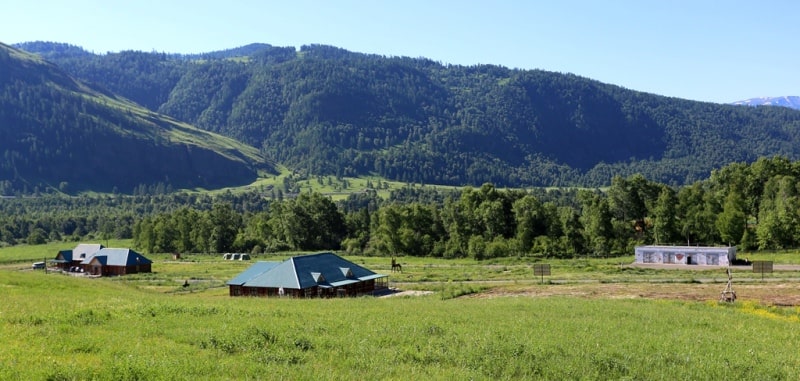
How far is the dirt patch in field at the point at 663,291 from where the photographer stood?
158 ft

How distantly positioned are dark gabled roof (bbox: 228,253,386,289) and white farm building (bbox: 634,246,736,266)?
157 ft

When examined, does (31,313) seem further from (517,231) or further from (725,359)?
(517,231)

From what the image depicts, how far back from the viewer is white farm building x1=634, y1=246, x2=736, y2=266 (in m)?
87.0

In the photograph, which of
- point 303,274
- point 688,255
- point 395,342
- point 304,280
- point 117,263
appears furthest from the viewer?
point 117,263

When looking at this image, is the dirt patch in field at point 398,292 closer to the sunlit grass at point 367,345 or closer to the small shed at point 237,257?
the sunlit grass at point 367,345

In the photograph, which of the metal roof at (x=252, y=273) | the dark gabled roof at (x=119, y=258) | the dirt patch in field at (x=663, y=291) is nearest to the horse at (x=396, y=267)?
the metal roof at (x=252, y=273)

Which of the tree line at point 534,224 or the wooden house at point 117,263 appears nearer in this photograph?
the wooden house at point 117,263

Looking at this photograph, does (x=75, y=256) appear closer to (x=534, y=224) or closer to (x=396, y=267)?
(x=396, y=267)

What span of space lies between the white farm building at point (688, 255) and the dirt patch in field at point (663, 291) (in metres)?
30.6

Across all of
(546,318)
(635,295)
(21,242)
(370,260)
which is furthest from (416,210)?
(21,242)

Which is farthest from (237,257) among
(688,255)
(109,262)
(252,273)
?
(688,255)

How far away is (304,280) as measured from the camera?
197ft

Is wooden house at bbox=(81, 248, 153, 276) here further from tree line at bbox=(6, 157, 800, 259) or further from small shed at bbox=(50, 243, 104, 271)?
tree line at bbox=(6, 157, 800, 259)

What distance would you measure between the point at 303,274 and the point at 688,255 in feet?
195
